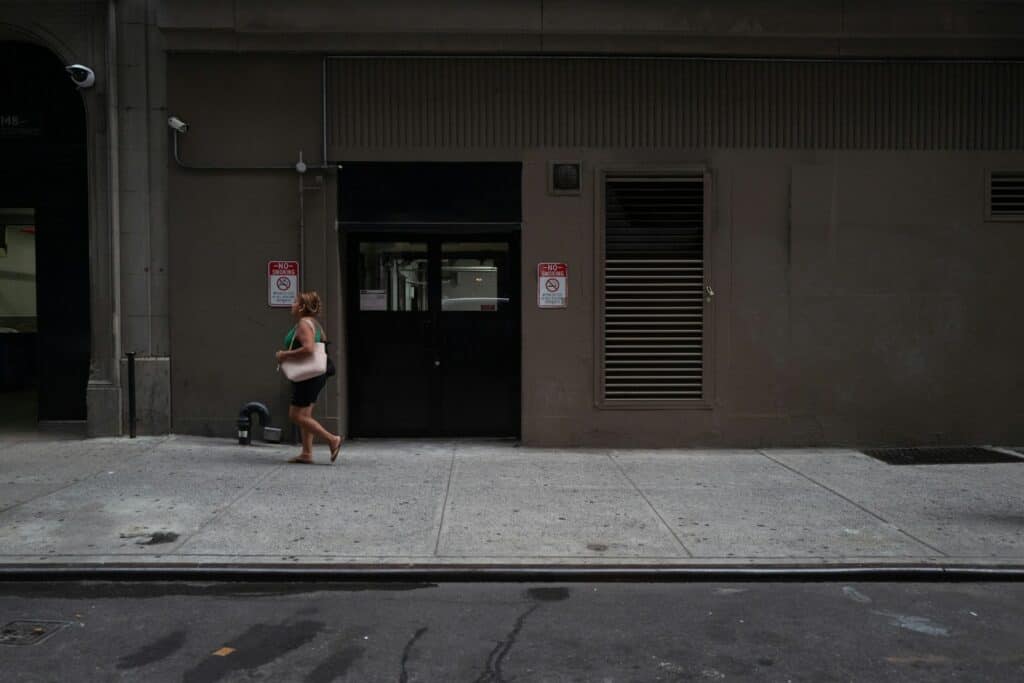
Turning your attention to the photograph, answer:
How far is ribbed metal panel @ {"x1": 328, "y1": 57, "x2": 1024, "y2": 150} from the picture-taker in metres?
10.6

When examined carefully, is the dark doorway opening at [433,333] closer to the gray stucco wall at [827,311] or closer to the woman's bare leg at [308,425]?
the gray stucco wall at [827,311]

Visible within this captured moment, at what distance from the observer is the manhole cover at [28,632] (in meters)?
5.00

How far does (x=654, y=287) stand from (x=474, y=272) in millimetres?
2228

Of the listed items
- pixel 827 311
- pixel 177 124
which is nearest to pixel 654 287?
pixel 827 311

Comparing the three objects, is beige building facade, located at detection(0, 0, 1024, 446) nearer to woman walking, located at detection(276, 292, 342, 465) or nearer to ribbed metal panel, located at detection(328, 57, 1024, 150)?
ribbed metal panel, located at detection(328, 57, 1024, 150)

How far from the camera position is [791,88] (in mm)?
10750

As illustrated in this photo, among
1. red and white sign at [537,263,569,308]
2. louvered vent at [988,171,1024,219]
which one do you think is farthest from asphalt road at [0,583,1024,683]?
louvered vent at [988,171,1024,219]

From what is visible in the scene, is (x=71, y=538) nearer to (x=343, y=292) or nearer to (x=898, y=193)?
(x=343, y=292)

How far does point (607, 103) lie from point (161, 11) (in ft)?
17.1

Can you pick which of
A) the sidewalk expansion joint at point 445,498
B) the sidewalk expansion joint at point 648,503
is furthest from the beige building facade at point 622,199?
the sidewalk expansion joint at point 445,498

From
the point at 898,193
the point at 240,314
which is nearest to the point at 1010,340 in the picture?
the point at 898,193

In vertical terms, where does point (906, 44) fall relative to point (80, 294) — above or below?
above

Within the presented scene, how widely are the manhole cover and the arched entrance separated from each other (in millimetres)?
6498

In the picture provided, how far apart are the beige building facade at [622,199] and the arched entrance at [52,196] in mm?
646
